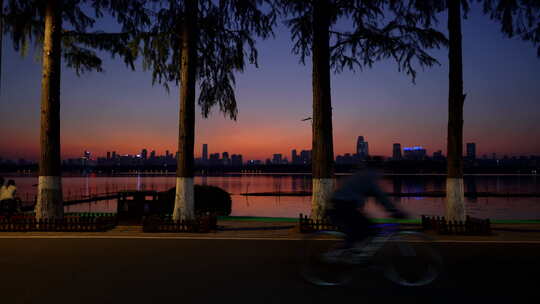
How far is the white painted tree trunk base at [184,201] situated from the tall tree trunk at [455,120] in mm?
8645

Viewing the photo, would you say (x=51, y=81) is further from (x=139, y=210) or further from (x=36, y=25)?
(x=139, y=210)

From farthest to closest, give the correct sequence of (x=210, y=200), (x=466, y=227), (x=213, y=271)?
(x=210, y=200) → (x=466, y=227) → (x=213, y=271)

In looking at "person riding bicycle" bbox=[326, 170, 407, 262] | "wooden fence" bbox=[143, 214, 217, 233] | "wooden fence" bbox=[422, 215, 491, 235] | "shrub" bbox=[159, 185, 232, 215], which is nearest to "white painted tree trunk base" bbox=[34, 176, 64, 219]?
"wooden fence" bbox=[143, 214, 217, 233]

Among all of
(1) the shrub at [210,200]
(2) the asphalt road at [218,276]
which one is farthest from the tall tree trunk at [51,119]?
(1) the shrub at [210,200]

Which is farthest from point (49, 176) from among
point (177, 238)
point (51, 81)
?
point (177, 238)

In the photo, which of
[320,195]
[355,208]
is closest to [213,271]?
[355,208]

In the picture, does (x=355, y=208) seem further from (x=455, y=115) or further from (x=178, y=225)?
(x=455, y=115)

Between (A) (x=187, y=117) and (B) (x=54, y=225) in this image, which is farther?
(A) (x=187, y=117)

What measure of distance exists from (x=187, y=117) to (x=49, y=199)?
5.63 m

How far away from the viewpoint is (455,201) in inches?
557

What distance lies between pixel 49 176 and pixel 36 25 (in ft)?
20.7

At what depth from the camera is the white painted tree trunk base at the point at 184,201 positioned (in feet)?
48.5

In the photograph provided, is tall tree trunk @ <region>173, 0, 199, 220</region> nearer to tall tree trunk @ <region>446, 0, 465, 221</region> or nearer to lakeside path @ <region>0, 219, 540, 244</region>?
lakeside path @ <region>0, 219, 540, 244</region>

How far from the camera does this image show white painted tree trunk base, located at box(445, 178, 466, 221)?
1398cm
